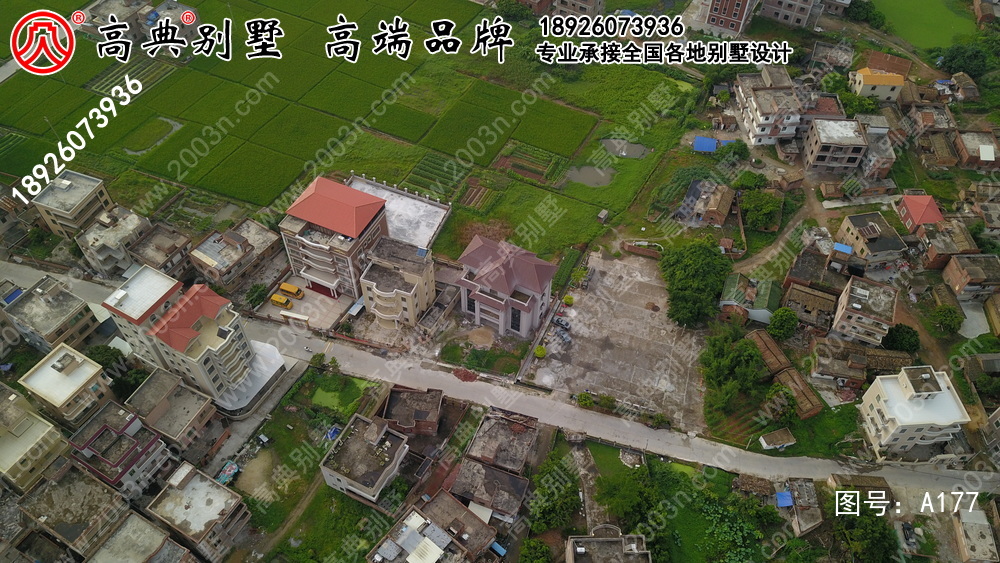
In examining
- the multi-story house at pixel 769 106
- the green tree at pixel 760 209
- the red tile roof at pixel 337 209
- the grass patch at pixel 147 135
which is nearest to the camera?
the red tile roof at pixel 337 209

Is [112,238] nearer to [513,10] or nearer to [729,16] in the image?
[513,10]

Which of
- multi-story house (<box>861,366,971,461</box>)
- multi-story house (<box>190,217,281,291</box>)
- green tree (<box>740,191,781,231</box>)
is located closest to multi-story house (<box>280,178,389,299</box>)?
multi-story house (<box>190,217,281,291</box>)

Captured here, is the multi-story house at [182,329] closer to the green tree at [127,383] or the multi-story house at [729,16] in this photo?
the green tree at [127,383]

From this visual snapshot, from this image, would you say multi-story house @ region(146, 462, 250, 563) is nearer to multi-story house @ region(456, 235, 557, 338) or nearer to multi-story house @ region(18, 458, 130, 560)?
multi-story house @ region(18, 458, 130, 560)

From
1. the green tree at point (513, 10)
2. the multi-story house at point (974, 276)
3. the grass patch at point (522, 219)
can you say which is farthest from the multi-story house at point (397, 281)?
the multi-story house at point (974, 276)

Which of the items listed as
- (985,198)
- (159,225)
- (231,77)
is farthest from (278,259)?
(985,198)

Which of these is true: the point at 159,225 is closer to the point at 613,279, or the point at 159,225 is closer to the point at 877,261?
the point at 613,279
